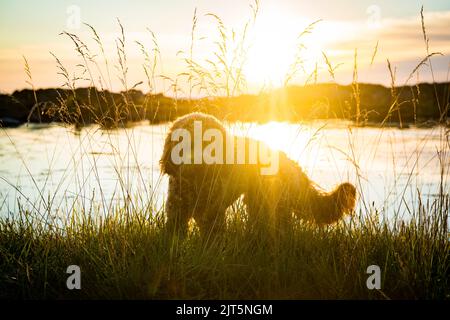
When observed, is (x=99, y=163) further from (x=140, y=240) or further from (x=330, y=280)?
(x=330, y=280)

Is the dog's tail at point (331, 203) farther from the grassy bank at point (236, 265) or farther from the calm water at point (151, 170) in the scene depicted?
the grassy bank at point (236, 265)

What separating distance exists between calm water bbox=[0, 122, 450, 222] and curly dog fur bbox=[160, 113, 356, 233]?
0.28 m

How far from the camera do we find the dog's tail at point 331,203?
4953 millimetres

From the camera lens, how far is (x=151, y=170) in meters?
6.09

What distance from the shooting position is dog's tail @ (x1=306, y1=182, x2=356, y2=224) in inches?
195

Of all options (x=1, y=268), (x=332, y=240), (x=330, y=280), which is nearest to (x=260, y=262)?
(x=330, y=280)

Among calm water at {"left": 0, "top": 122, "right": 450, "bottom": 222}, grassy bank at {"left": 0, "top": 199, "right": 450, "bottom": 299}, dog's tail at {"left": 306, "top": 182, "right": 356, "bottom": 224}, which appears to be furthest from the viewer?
calm water at {"left": 0, "top": 122, "right": 450, "bottom": 222}

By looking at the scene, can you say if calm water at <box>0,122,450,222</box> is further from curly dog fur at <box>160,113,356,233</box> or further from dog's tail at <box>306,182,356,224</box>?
curly dog fur at <box>160,113,356,233</box>

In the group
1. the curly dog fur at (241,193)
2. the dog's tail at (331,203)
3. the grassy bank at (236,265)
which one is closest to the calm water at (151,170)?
the dog's tail at (331,203)

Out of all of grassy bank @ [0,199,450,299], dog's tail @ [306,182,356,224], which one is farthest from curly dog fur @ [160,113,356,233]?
grassy bank @ [0,199,450,299]

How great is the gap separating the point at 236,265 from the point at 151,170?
102 inches

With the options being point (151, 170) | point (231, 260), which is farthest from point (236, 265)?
point (151, 170)

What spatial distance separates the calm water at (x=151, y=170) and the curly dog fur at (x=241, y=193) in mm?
285
